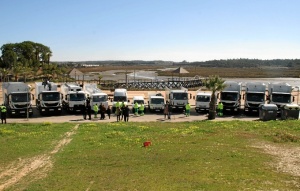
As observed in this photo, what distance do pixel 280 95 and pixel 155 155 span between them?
20985 millimetres

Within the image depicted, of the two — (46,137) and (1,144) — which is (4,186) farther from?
(46,137)

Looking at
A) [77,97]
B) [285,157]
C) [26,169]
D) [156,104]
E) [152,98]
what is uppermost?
[77,97]

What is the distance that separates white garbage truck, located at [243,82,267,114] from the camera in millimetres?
33969

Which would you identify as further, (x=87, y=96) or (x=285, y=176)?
(x=87, y=96)

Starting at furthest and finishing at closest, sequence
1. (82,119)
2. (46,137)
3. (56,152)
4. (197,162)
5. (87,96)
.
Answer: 1. (87,96)
2. (82,119)
3. (46,137)
4. (56,152)
5. (197,162)

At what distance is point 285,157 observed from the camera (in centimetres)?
1688

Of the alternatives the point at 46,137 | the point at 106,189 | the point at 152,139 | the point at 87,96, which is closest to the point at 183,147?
the point at 152,139

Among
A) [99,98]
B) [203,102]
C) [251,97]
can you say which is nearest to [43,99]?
[99,98]

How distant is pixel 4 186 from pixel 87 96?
24634 mm

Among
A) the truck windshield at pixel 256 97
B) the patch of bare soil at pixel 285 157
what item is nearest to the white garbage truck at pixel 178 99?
the truck windshield at pixel 256 97

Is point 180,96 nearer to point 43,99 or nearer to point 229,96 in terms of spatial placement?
point 229,96

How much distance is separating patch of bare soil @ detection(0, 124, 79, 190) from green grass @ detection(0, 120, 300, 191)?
308 mm

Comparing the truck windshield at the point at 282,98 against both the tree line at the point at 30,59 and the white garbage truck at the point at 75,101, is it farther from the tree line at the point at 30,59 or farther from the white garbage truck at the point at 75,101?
the tree line at the point at 30,59

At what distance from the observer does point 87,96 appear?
37.2 meters
